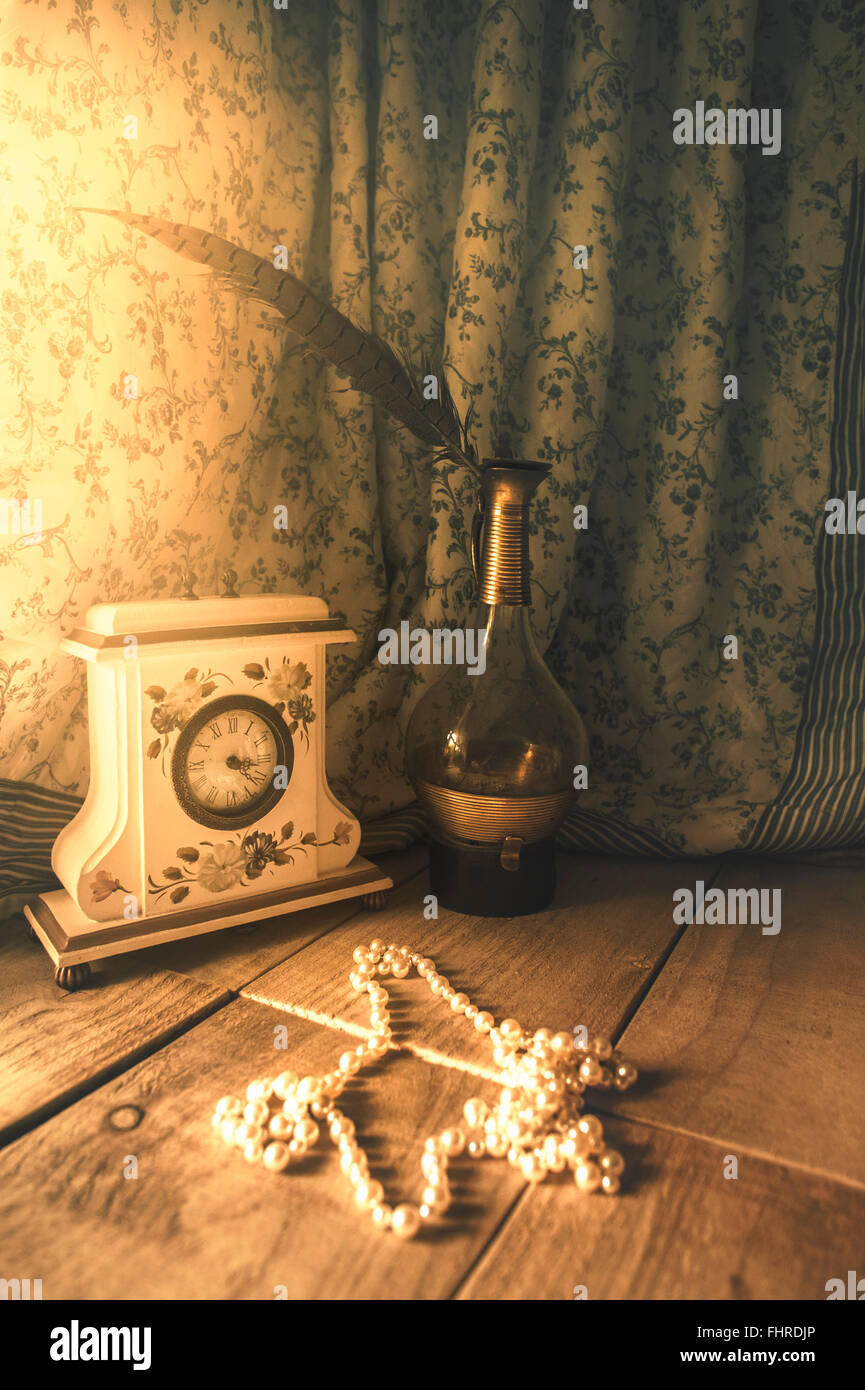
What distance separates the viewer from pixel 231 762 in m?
0.90

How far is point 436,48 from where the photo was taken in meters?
1.18

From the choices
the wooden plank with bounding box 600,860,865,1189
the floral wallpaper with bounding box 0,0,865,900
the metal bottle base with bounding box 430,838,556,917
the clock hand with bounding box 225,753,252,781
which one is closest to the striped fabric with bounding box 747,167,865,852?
the floral wallpaper with bounding box 0,0,865,900

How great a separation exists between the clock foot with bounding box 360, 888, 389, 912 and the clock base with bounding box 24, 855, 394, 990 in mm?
18

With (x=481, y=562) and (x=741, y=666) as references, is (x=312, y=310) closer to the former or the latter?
(x=481, y=562)

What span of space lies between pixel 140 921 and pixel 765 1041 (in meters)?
0.56

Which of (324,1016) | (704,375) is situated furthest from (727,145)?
(324,1016)

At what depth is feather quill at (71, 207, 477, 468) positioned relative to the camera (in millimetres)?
802

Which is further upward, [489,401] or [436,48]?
[436,48]

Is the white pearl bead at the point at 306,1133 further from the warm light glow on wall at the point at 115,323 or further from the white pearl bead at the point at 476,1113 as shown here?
the warm light glow on wall at the point at 115,323

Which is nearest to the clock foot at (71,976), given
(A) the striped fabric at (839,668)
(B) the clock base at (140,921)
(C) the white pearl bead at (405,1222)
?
(B) the clock base at (140,921)

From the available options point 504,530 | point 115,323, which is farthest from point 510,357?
point 115,323

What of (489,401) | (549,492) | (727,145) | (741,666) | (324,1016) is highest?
(727,145)

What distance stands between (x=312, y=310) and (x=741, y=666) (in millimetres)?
711

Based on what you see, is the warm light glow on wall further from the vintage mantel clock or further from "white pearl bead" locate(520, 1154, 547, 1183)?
"white pearl bead" locate(520, 1154, 547, 1183)
